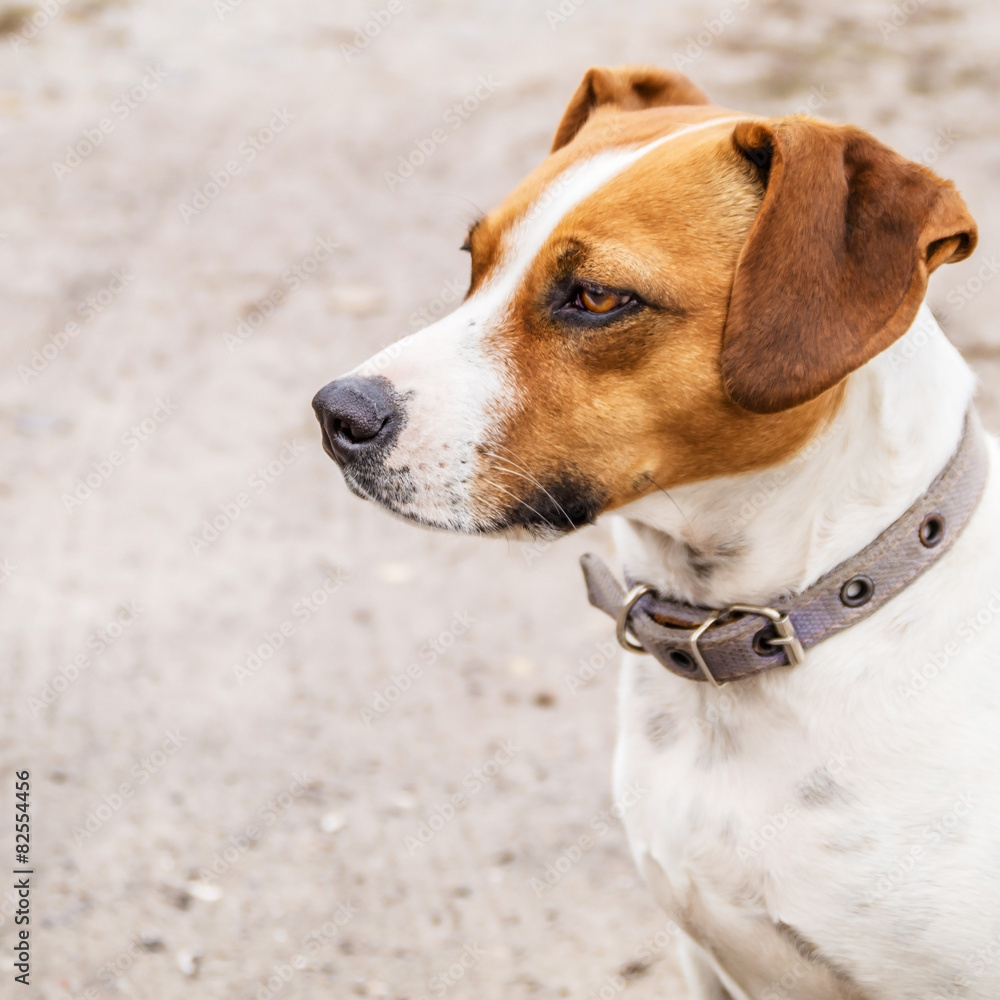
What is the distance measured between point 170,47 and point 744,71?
408cm

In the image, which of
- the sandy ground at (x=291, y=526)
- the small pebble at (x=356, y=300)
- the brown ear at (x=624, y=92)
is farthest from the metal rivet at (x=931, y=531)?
the small pebble at (x=356, y=300)

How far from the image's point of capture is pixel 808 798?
6.92 feet

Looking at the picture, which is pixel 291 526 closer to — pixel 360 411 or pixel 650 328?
pixel 360 411

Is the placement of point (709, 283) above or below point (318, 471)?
above

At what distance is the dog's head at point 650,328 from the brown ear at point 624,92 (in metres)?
0.53

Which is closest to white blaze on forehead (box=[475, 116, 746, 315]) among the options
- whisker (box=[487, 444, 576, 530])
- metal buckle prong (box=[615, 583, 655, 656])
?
whisker (box=[487, 444, 576, 530])

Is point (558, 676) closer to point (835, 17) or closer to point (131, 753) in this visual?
point (131, 753)

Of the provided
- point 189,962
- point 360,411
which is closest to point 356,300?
point 189,962

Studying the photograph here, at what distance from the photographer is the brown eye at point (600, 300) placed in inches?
81.7

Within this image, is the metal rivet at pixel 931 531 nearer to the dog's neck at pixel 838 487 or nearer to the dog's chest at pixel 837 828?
the dog's neck at pixel 838 487

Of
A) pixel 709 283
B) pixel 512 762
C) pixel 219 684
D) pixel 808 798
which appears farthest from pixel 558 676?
pixel 709 283

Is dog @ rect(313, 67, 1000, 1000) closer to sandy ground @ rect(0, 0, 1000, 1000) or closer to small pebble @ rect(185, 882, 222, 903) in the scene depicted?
sandy ground @ rect(0, 0, 1000, 1000)

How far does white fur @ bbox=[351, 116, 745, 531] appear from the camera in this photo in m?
2.12

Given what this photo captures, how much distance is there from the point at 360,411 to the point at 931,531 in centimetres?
106
